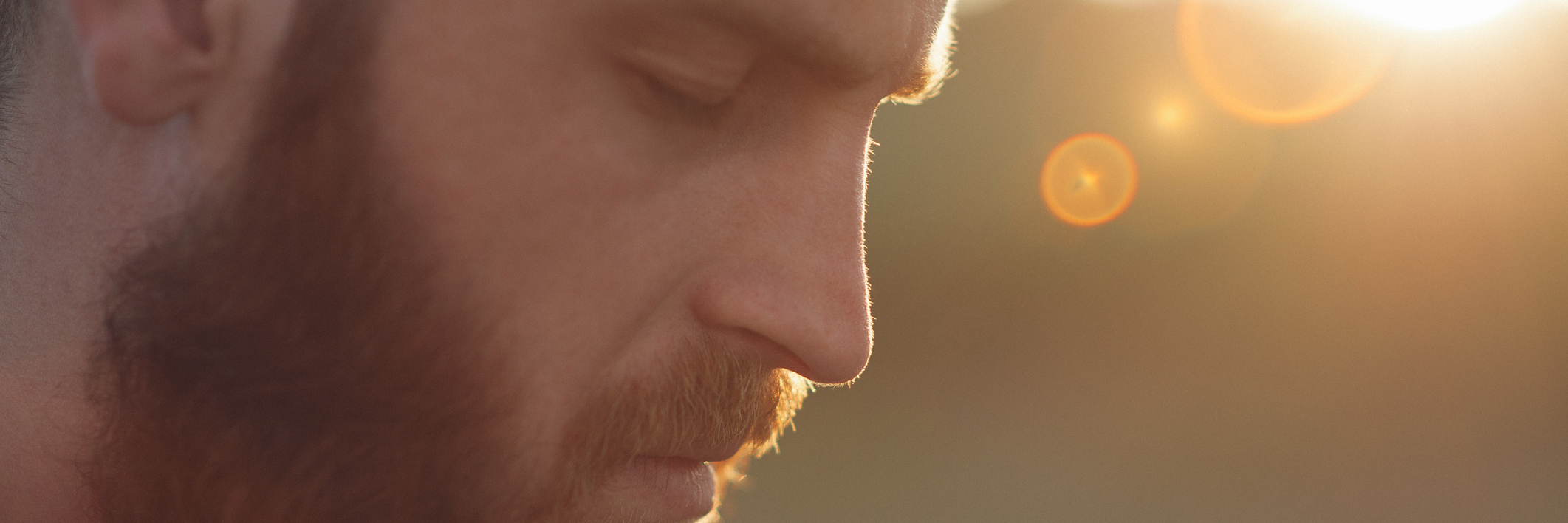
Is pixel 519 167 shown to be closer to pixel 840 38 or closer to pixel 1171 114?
pixel 840 38

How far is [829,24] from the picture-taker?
1.21 meters

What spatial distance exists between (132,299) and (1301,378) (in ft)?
50.5

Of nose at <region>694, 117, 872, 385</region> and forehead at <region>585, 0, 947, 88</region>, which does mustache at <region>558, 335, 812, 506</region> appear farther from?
forehead at <region>585, 0, 947, 88</region>

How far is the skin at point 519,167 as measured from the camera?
1125mm

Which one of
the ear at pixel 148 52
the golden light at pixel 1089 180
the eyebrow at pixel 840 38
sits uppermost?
the golden light at pixel 1089 180

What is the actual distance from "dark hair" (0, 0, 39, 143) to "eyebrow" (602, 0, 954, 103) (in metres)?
0.78

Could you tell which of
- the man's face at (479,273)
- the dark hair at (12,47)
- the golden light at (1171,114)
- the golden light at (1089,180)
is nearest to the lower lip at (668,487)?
the man's face at (479,273)

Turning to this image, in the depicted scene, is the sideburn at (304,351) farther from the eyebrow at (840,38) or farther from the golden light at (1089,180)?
the golden light at (1089,180)

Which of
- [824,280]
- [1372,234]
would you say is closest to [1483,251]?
[1372,234]

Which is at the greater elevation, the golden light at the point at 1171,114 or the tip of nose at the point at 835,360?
the golden light at the point at 1171,114

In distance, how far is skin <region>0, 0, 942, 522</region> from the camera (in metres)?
1.12

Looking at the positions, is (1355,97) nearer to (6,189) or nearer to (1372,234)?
(1372,234)

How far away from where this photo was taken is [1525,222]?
39.2 feet

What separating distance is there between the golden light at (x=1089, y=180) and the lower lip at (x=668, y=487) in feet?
44.5
